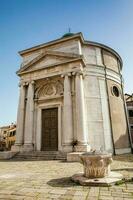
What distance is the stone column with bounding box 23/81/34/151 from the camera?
13241mm

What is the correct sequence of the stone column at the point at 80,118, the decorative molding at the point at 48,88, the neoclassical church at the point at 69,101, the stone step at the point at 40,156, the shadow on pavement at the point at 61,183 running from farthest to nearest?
the decorative molding at the point at 48,88, the neoclassical church at the point at 69,101, the stone column at the point at 80,118, the stone step at the point at 40,156, the shadow on pavement at the point at 61,183

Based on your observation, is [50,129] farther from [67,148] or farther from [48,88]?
[48,88]

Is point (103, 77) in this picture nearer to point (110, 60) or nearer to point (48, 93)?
point (110, 60)

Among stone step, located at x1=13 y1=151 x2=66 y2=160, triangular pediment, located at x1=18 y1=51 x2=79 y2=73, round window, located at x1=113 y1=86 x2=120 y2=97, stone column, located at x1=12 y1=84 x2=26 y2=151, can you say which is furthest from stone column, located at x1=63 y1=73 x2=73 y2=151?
round window, located at x1=113 y1=86 x2=120 y2=97

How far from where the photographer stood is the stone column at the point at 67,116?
12.0m

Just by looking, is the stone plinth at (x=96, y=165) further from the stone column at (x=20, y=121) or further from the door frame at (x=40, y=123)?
the stone column at (x=20, y=121)

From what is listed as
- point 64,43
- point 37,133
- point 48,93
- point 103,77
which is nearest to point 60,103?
point 48,93

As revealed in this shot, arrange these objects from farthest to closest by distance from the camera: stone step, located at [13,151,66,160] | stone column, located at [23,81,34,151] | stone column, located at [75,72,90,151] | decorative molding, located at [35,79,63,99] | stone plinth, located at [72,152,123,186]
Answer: decorative molding, located at [35,79,63,99]
stone column, located at [23,81,34,151]
stone column, located at [75,72,90,151]
stone step, located at [13,151,66,160]
stone plinth, located at [72,152,123,186]

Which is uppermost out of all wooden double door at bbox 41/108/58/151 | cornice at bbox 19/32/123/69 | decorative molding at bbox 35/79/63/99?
cornice at bbox 19/32/123/69

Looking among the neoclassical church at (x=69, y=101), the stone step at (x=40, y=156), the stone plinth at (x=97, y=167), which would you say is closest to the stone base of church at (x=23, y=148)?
the neoclassical church at (x=69, y=101)

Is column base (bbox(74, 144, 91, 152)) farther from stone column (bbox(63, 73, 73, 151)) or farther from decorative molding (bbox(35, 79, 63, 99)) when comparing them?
decorative molding (bbox(35, 79, 63, 99))

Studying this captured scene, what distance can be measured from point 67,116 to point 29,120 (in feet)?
12.0

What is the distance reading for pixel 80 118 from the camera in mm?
12109

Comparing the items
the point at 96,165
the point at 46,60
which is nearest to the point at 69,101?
the point at 46,60
